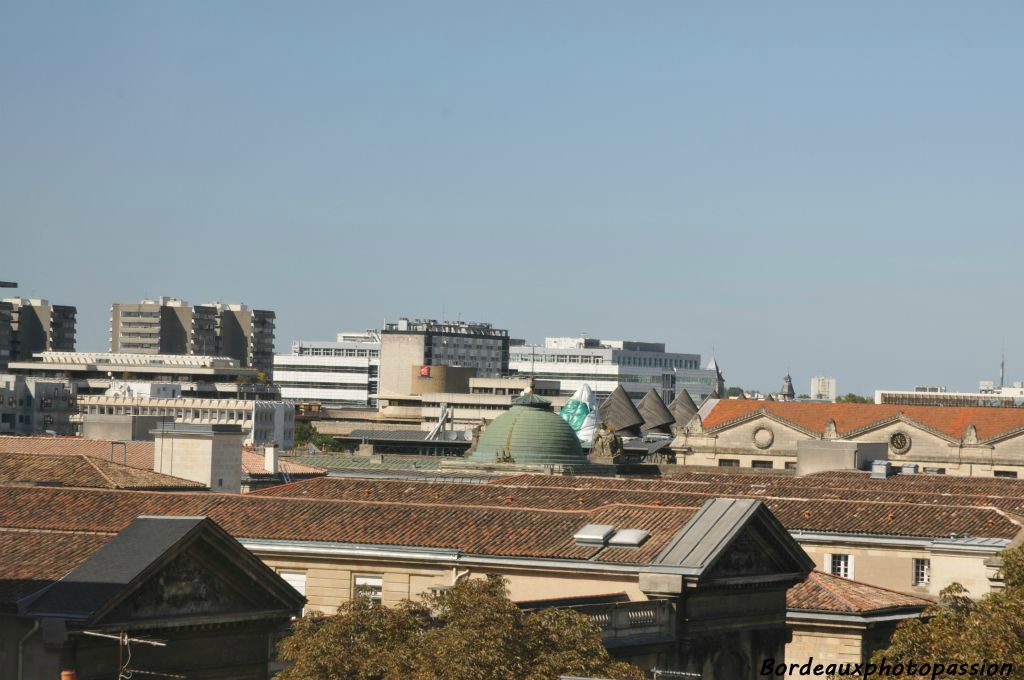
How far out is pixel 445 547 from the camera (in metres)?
54.0

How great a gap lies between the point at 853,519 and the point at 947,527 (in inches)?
130

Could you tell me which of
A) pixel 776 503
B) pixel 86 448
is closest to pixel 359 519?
pixel 776 503

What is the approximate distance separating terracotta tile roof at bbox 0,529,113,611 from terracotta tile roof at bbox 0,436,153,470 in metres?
47.6

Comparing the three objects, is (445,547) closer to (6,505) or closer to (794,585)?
(794,585)

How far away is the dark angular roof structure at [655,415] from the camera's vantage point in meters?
193

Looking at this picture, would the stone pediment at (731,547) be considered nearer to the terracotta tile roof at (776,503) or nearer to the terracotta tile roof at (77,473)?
the terracotta tile roof at (776,503)

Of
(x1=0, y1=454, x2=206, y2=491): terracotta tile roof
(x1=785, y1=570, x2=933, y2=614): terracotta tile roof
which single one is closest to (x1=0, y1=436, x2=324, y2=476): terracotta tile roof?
(x1=0, y1=454, x2=206, y2=491): terracotta tile roof

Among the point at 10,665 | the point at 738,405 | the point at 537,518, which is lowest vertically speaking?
the point at 10,665

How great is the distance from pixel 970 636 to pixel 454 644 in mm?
11842

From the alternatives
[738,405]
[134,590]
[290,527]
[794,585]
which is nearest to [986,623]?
[794,585]

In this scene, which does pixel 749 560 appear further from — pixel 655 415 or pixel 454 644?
pixel 655 415

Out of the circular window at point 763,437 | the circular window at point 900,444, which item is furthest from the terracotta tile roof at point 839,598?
the circular window at point 763,437

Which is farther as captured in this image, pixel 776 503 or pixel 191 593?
pixel 776 503

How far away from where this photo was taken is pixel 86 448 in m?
96.4
